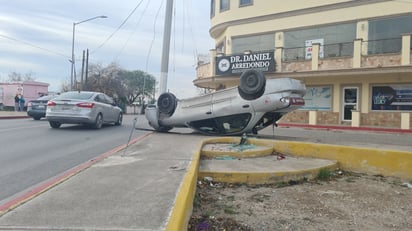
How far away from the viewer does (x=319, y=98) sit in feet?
75.9

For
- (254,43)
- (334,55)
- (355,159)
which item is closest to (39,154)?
(355,159)

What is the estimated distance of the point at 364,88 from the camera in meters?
21.3

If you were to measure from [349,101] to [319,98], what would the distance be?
5.94ft

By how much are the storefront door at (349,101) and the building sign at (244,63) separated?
4.66 meters

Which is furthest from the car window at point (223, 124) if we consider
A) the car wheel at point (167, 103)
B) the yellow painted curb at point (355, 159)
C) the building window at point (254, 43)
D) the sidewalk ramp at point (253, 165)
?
the building window at point (254, 43)

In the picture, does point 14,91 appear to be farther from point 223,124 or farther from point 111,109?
point 223,124

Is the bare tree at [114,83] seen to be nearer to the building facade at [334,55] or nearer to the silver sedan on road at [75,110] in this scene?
the building facade at [334,55]

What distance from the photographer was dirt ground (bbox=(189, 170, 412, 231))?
186 inches

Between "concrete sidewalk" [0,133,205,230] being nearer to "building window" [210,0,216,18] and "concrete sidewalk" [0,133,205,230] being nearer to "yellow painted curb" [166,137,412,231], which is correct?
"yellow painted curb" [166,137,412,231]

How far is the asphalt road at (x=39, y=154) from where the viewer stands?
241 inches

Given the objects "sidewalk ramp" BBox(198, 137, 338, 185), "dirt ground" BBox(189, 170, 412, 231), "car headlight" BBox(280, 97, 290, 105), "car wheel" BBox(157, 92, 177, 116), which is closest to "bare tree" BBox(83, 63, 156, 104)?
"car wheel" BBox(157, 92, 177, 116)

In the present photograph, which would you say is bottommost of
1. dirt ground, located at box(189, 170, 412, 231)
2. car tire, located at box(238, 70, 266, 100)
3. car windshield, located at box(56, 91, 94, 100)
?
dirt ground, located at box(189, 170, 412, 231)

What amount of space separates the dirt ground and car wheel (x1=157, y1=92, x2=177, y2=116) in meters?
7.08

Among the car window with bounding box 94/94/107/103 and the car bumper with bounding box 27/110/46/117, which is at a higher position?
the car window with bounding box 94/94/107/103
